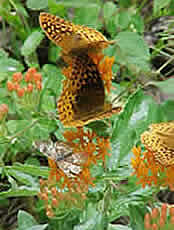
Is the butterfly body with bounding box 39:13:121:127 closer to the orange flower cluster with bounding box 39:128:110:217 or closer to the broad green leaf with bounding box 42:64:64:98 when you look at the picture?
the orange flower cluster with bounding box 39:128:110:217

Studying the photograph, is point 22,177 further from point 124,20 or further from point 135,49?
point 124,20

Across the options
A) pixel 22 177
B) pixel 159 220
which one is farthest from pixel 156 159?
pixel 22 177

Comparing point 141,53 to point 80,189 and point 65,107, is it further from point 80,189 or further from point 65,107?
point 80,189

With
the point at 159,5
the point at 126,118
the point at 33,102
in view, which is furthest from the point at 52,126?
the point at 159,5

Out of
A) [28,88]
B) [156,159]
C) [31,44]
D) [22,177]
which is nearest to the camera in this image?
[156,159]

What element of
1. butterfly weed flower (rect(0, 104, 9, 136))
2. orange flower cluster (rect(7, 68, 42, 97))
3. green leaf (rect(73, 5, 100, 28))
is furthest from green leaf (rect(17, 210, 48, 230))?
green leaf (rect(73, 5, 100, 28))
